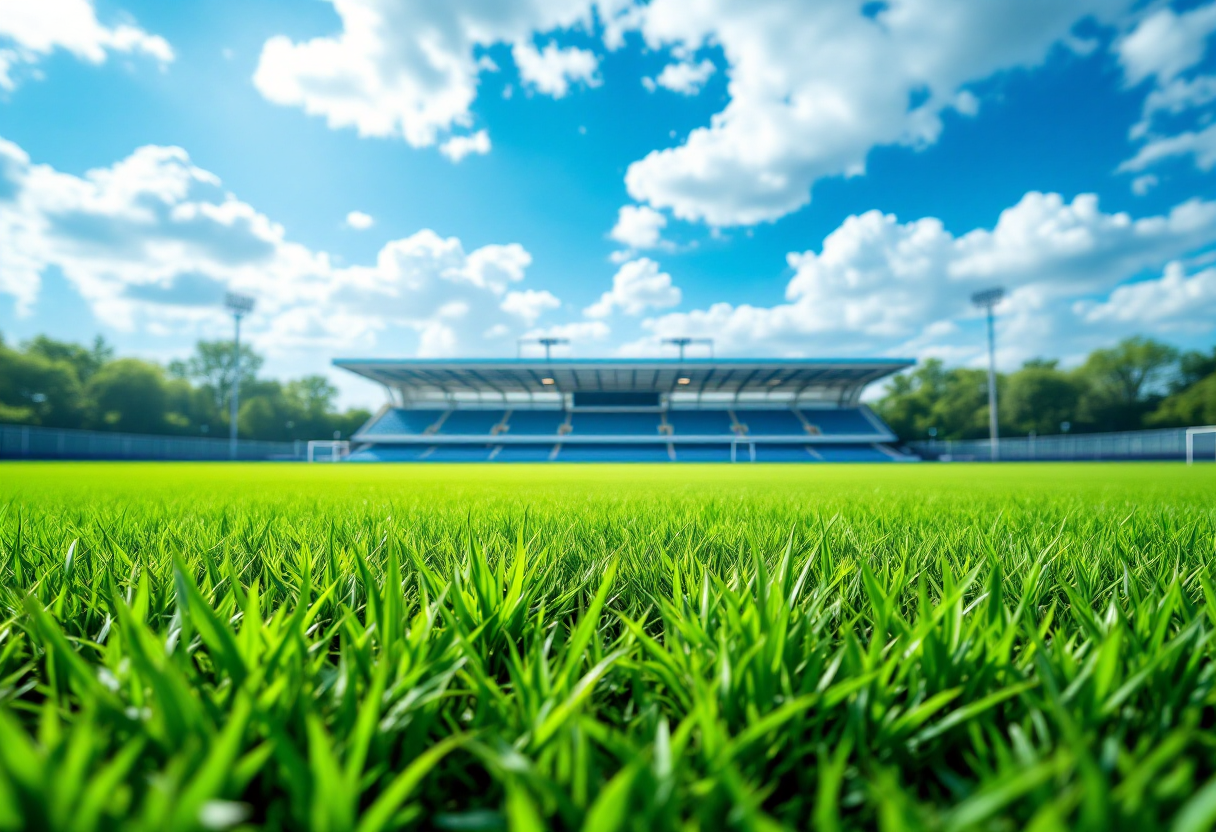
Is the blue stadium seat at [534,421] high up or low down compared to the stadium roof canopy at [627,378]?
down

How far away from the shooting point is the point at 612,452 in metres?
40.3

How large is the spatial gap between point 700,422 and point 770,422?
212 inches

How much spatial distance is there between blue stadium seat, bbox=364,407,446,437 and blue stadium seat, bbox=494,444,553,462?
651 cm

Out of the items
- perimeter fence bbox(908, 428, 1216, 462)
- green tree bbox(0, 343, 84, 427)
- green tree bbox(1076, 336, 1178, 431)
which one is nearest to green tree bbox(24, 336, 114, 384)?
green tree bbox(0, 343, 84, 427)

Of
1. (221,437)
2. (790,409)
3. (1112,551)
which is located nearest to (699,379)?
(790,409)

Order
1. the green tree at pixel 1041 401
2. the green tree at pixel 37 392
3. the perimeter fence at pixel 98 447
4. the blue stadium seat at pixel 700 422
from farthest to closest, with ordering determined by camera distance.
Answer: the green tree at pixel 1041 401 < the blue stadium seat at pixel 700 422 < the green tree at pixel 37 392 < the perimeter fence at pixel 98 447

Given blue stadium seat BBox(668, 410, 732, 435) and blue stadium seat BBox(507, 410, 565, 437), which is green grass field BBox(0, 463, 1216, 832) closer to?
blue stadium seat BBox(668, 410, 732, 435)

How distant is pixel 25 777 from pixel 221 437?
64831mm

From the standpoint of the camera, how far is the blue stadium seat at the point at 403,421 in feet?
133

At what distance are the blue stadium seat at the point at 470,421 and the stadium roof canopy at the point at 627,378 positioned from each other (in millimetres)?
1154

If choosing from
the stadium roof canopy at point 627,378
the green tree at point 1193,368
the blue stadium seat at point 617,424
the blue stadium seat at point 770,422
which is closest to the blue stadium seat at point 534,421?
the stadium roof canopy at point 627,378

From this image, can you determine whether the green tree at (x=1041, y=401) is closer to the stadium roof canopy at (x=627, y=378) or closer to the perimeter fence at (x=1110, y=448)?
the perimeter fence at (x=1110, y=448)

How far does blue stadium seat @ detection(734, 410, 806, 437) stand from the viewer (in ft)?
133

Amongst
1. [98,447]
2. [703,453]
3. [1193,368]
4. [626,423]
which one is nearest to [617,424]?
[626,423]
